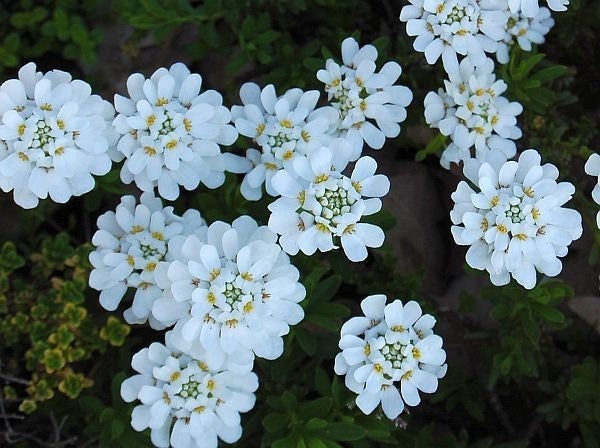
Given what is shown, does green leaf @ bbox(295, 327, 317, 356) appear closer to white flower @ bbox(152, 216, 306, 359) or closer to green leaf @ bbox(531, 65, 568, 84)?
white flower @ bbox(152, 216, 306, 359)

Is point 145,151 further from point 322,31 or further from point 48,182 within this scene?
point 322,31

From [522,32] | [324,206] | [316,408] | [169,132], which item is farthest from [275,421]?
[522,32]

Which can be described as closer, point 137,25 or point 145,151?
point 145,151

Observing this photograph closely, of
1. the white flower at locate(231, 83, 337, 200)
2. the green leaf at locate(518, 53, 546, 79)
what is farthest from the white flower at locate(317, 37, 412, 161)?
the green leaf at locate(518, 53, 546, 79)

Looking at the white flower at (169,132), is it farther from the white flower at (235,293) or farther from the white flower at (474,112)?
the white flower at (474,112)

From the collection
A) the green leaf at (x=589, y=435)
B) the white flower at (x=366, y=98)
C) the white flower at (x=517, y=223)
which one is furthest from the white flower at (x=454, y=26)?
the green leaf at (x=589, y=435)

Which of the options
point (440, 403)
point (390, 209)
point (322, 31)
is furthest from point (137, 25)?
point (440, 403)
